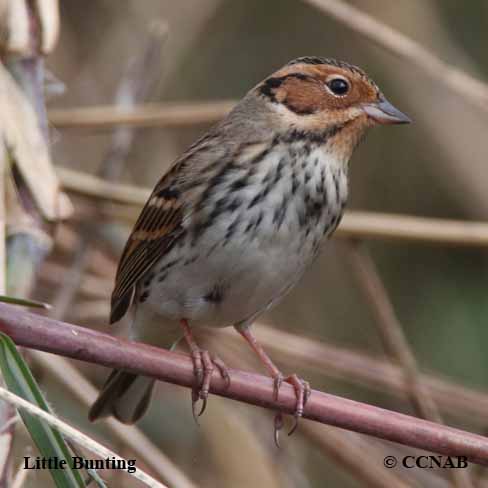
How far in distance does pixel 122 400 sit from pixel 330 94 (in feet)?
2.43

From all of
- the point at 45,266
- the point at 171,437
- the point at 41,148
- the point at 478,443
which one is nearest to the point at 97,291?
the point at 45,266

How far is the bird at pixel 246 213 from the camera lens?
2.14 meters

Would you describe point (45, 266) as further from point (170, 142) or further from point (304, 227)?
point (304, 227)

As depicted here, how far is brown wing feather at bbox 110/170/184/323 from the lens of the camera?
2258mm

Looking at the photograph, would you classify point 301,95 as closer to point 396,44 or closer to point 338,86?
point 338,86

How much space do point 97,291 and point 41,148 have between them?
36.2 inches

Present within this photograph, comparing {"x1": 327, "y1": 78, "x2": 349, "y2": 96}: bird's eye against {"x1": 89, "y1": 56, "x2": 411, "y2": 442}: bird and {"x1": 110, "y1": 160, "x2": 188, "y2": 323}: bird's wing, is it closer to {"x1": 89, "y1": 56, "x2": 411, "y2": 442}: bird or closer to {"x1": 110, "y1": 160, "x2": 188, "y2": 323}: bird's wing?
{"x1": 89, "y1": 56, "x2": 411, "y2": 442}: bird

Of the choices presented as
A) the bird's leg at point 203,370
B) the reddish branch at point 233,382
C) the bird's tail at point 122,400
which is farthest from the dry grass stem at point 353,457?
the reddish branch at point 233,382

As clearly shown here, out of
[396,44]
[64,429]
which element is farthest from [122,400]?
[396,44]

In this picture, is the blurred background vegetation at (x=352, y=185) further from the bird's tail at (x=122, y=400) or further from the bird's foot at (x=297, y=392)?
the bird's foot at (x=297, y=392)

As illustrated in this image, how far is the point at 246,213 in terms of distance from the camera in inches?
83.7

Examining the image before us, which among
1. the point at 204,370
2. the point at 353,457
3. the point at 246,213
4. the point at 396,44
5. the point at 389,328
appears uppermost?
the point at 396,44

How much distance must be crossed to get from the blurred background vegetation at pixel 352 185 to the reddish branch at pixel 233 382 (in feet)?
3.63

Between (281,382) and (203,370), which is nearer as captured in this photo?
(281,382)
